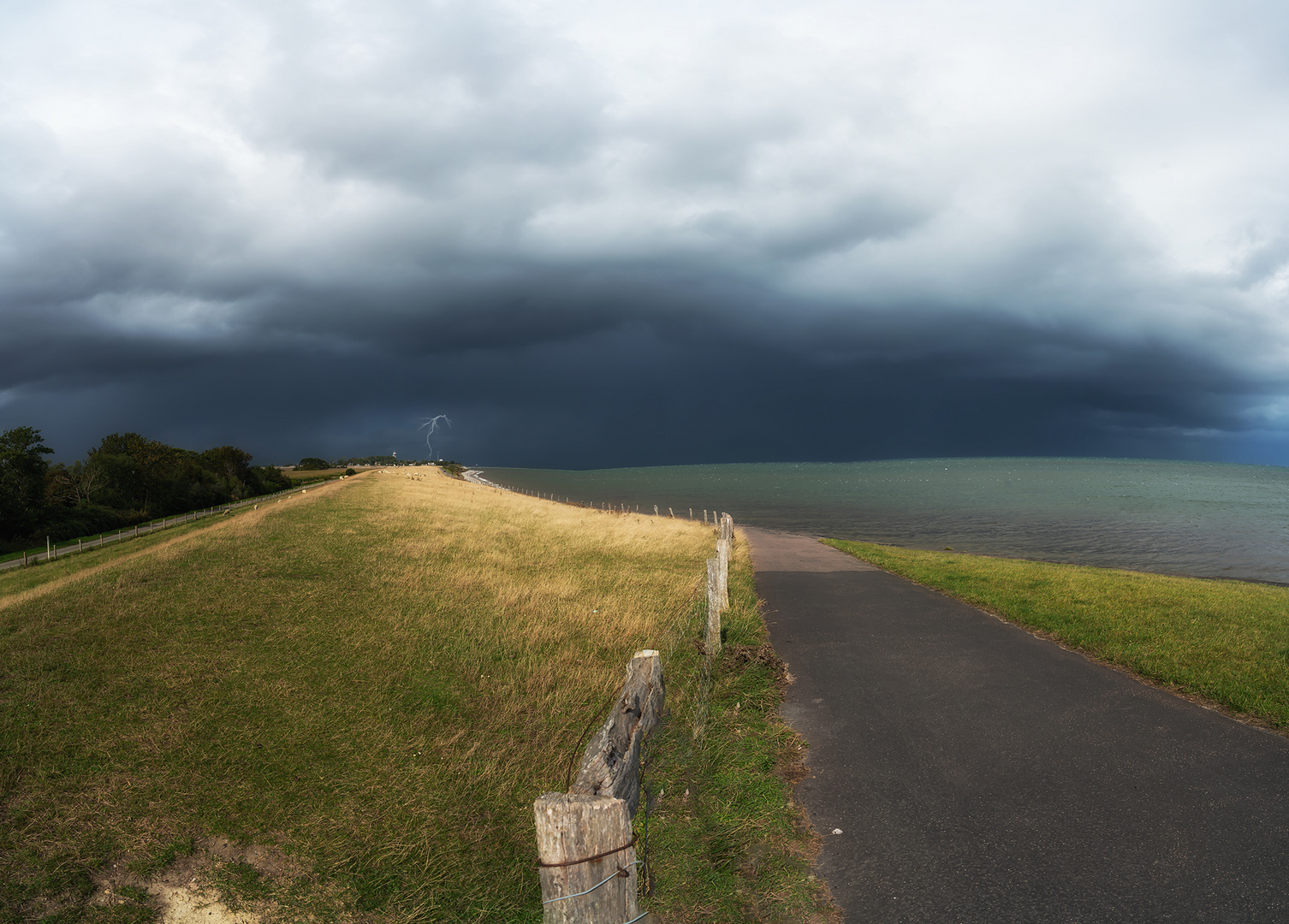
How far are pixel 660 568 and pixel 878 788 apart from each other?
15.8m

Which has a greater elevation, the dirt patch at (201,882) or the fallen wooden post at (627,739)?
Answer: the fallen wooden post at (627,739)

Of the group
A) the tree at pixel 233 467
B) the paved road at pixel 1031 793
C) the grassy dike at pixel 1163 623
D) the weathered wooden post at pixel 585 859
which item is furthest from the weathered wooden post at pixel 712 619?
the tree at pixel 233 467

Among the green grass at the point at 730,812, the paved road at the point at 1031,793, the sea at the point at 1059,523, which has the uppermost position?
the paved road at the point at 1031,793

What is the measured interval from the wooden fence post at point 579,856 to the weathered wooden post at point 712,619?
24.5 ft

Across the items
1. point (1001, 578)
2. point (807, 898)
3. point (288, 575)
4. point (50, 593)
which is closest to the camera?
point (807, 898)

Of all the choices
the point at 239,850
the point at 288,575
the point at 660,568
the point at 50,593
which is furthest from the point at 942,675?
the point at 50,593

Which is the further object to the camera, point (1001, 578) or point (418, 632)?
point (1001, 578)

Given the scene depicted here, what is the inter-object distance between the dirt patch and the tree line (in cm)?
7332

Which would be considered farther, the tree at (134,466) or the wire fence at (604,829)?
the tree at (134,466)

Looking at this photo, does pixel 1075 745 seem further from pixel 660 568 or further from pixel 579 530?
pixel 579 530

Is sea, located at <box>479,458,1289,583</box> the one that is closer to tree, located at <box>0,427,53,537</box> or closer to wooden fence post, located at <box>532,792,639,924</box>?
wooden fence post, located at <box>532,792,639,924</box>

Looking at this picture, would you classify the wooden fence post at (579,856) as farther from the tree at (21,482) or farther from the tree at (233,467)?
the tree at (233,467)

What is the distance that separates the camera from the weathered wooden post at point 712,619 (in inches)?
459

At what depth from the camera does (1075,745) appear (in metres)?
7.80
